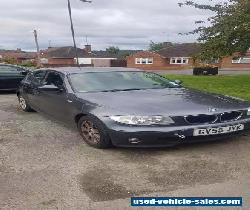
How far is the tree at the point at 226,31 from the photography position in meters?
15.6

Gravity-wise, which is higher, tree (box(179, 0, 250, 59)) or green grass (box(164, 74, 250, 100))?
tree (box(179, 0, 250, 59))

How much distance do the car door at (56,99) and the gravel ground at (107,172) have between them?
525mm

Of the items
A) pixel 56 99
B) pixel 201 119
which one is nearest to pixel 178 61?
pixel 56 99

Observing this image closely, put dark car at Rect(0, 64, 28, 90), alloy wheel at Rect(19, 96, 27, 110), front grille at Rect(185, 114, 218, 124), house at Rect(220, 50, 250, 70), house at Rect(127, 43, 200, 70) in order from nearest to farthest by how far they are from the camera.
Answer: front grille at Rect(185, 114, 218, 124), alloy wheel at Rect(19, 96, 27, 110), dark car at Rect(0, 64, 28, 90), house at Rect(220, 50, 250, 70), house at Rect(127, 43, 200, 70)

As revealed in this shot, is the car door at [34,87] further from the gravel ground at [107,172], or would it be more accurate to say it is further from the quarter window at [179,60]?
the quarter window at [179,60]

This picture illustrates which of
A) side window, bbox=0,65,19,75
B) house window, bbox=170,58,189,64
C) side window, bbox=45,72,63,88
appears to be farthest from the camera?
house window, bbox=170,58,189,64

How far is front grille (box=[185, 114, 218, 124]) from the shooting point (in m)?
4.93

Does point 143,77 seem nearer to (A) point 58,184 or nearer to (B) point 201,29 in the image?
(A) point 58,184

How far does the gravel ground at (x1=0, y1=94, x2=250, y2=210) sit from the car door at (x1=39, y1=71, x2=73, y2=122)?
0.53 meters

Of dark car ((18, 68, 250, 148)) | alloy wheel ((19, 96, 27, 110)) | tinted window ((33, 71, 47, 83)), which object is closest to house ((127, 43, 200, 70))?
alloy wheel ((19, 96, 27, 110))

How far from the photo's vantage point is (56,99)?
6551mm

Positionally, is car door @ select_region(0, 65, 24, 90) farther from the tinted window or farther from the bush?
the bush

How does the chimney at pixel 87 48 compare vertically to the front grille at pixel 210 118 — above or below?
above

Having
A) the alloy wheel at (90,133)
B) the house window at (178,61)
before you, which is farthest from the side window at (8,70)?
the house window at (178,61)
